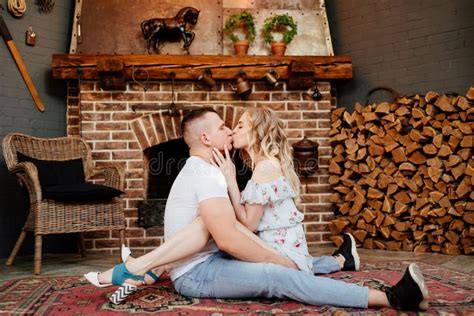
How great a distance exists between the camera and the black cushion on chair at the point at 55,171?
11.1ft

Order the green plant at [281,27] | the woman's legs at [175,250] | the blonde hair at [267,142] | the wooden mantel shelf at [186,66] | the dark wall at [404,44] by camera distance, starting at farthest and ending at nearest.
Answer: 1. the green plant at [281,27]
2. the wooden mantel shelf at [186,66]
3. the dark wall at [404,44]
4. the blonde hair at [267,142]
5. the woman's legs at [175,250]

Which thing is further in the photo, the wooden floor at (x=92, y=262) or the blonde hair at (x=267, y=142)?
the wooden floor at (x=92, y=262)

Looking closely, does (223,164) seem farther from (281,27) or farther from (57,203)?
(281,27)

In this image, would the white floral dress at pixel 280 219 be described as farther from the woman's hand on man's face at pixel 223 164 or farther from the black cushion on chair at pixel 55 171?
the black cushion on chair at pixel 55 171

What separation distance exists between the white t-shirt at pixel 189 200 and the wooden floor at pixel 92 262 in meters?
1.23

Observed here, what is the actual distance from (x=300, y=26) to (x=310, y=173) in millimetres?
1340

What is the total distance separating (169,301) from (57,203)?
4.82 ft

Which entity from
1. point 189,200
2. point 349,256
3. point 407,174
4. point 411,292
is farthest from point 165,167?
point 411,292

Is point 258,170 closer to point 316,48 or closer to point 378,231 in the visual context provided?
point 378,231

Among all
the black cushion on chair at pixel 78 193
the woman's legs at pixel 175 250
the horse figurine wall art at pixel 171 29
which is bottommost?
the woman's legs at pixel 175 250

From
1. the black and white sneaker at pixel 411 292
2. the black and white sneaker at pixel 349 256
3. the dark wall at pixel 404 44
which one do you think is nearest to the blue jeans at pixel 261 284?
the black and white sneaker at pixel 411 292

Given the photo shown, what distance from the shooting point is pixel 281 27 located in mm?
4387

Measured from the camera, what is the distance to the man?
1821mm

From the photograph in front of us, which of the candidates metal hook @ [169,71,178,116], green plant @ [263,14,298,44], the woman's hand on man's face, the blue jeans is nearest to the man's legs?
the blue jeans
